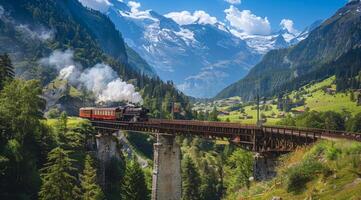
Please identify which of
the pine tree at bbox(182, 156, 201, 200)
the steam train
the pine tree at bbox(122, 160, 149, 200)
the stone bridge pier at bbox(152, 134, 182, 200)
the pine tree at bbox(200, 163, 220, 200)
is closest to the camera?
the stone bridge pier at bbox(152, 134, 182, 200)

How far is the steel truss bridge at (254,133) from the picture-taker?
4459cm

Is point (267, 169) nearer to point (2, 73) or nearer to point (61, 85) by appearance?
point (2, 73)

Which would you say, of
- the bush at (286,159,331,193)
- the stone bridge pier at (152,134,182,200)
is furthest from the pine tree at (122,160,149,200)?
the bush at (286,159,331,193)

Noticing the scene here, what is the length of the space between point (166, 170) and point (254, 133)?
52.4 ft

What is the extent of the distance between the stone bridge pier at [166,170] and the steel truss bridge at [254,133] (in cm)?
196

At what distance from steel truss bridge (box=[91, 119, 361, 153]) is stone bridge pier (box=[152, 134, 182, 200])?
1963 millimetres

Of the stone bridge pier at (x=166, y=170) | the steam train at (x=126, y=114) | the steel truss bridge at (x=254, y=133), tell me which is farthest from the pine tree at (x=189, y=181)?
the stone bridge pier at (x=166, y=170)

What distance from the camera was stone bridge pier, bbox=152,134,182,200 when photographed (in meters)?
59.6

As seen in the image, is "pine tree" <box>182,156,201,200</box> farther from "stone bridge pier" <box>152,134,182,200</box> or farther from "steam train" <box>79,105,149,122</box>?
"stone bridge pier" <box>152,134,182,200</box>

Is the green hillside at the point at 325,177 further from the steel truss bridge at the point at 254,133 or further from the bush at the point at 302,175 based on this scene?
the steel truss bridge at the point at 254,133

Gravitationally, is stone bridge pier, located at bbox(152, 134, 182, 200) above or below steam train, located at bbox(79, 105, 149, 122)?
below

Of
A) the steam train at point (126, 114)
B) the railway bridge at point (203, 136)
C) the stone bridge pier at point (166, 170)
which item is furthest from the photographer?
the steam train at point (126, 114)

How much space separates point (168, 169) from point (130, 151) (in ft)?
220

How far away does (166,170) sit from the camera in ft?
198
